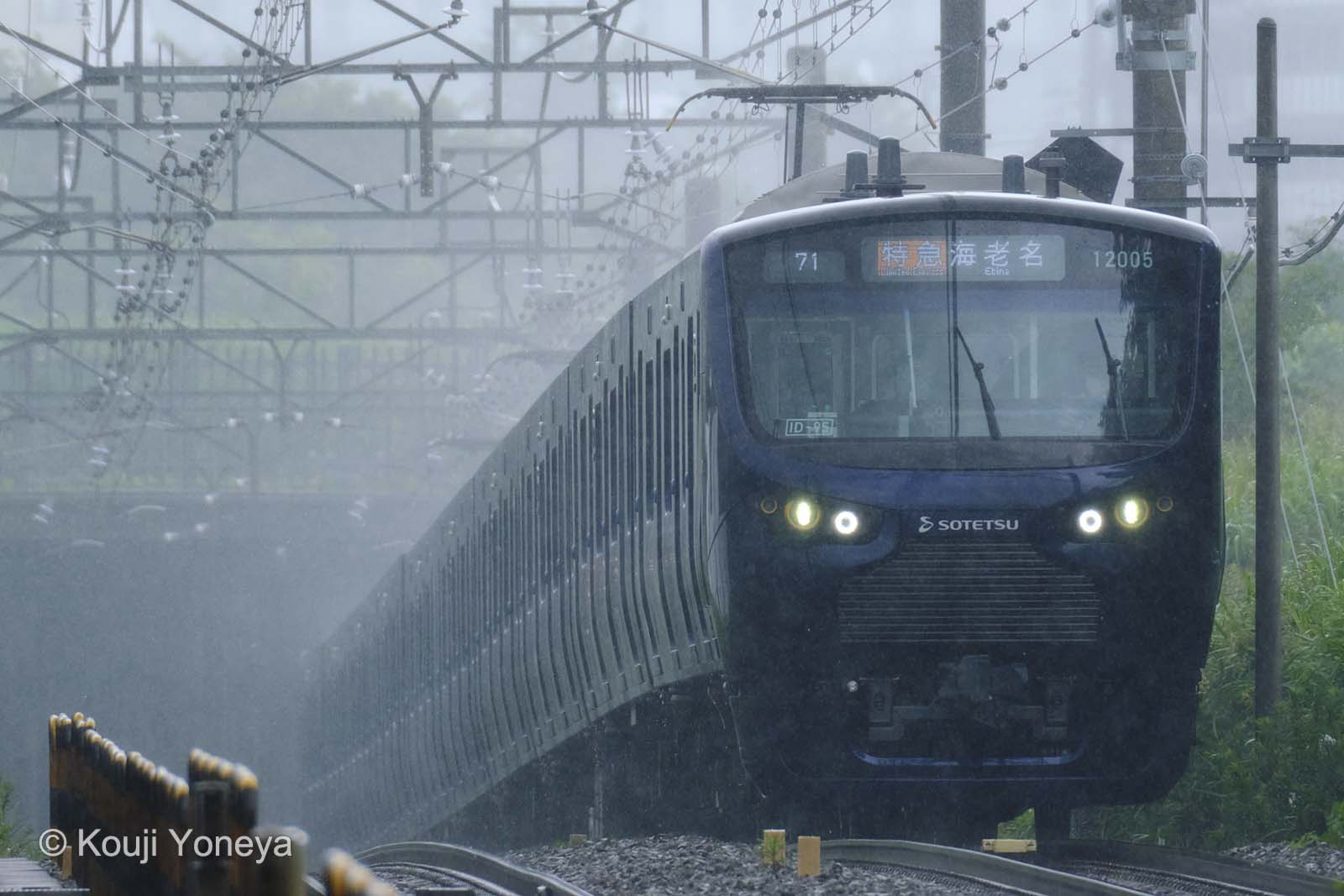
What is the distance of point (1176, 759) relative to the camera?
9.56m

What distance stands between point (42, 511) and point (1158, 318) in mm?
34275

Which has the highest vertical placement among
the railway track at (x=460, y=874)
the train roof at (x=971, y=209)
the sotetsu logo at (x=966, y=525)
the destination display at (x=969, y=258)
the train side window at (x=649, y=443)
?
the train roof at (x=971, y=209)

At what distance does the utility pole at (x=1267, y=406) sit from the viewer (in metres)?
12.9

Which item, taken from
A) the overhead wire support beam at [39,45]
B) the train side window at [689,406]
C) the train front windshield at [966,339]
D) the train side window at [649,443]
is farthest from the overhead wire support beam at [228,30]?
the train front windshield at [966,339]

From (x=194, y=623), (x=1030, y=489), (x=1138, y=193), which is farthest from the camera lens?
(x=194, y=623)

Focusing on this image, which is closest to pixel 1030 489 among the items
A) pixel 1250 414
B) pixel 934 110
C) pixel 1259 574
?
pixel 1259 574

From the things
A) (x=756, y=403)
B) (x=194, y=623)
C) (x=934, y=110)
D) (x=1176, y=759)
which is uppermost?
(x=934, y=110)

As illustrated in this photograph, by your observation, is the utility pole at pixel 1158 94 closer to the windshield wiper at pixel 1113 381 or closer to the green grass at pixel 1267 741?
the green grass at pixel 1267 741

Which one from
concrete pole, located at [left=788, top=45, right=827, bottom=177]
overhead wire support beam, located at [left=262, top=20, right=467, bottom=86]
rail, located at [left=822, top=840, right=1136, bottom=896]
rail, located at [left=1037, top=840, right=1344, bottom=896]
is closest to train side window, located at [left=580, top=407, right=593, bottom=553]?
concrete pole, located at [left=788, top=45, right=827, bottom=177]

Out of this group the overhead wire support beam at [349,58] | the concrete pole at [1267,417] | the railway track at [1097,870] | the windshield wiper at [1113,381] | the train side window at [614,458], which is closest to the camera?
the railway track at [1097,870]

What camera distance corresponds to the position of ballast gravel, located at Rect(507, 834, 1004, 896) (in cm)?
910

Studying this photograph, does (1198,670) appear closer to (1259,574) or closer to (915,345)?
(915,345)

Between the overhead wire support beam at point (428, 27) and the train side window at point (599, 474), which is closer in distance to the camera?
the train side window at point (599, 474)

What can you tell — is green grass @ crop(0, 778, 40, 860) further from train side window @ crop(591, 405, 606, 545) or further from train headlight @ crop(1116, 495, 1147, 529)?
train headlight @ crop(1116, 495, 1147, 529)
